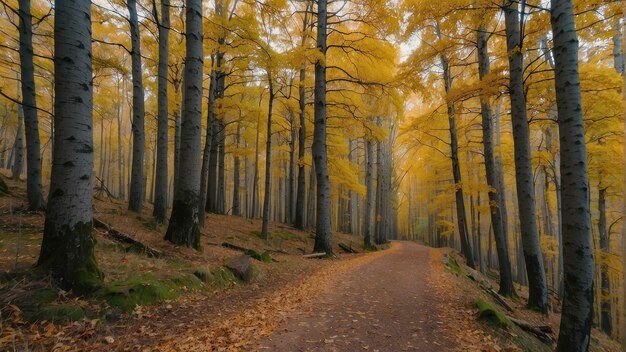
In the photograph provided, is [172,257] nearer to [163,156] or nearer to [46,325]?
[46,325]

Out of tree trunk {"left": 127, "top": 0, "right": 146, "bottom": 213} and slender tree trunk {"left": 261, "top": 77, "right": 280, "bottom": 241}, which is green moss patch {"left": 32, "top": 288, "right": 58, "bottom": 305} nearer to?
tree trunk {"left": 127, "top": 0, "right": 146, "bottom": 213}

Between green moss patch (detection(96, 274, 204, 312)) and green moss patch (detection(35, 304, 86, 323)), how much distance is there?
1.16 ft

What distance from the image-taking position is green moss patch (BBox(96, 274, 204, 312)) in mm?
3814

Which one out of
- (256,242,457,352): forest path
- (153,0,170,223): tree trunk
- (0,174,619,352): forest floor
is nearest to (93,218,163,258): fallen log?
(0,174,619,352): forest floor

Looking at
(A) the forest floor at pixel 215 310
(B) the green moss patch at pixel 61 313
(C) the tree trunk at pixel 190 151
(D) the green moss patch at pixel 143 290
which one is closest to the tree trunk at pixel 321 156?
(A) the forest floor at pixel 215 310

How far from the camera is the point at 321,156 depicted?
11.0m

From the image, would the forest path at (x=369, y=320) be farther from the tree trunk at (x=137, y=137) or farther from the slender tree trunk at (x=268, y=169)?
the tree trunk at (x=137, y=137)

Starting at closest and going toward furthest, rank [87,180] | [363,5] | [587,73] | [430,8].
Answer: [87,180]
[430,8]
[587,73]
[363,5]

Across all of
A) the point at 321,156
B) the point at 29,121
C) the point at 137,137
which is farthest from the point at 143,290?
the point at 321,156

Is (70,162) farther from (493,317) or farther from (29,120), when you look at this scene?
(493,317)

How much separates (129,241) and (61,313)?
10.9 ft

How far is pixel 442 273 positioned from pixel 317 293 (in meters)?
4.94

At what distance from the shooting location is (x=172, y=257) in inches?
237

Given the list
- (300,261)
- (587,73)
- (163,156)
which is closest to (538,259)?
(587,73)
